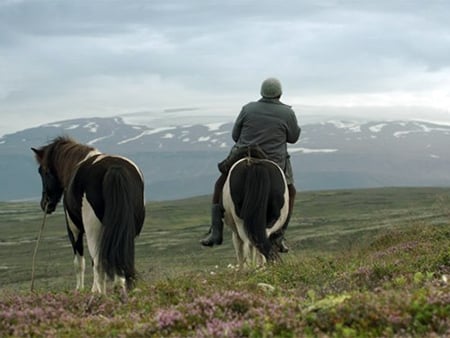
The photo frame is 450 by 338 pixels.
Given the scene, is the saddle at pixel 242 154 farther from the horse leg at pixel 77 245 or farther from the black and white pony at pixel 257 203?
the horse leg at pixel 77 245

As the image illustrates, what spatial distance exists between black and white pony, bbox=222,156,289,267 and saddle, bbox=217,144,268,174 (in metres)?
0.27

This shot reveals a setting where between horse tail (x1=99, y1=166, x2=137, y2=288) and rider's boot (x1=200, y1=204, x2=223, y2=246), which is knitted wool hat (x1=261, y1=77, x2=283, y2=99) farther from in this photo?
horse tail (x1=99, y1=166, x2=137, y2=288)

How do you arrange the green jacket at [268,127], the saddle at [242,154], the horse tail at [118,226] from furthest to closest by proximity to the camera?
the green jacket at [268,127], the saddle at [242,154], the horse tail at [118,226]

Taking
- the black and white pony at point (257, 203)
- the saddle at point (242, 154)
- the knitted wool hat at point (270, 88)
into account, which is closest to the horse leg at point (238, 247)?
the black and white pony at point (257, 203)

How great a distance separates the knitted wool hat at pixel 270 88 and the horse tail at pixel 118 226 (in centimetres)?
473

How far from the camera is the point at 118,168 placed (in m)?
12.8

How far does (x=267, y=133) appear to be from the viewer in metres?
16.2

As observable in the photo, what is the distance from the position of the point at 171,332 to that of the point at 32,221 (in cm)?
12119

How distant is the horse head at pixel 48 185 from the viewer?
53.1 feet

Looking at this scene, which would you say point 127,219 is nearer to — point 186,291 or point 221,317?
point 186,291

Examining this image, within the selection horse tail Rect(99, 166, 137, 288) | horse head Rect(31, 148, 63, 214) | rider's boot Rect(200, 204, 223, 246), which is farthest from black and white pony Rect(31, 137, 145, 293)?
rider's boot Rect(200, 204, 223, 246)

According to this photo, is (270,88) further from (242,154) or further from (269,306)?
(269,306)

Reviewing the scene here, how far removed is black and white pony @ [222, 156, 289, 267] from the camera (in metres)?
14.5

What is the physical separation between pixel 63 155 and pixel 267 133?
4.19 meters
